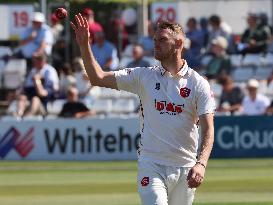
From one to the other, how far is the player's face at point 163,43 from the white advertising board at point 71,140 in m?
10.7

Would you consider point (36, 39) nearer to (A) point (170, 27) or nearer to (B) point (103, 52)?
(B) point (103, 52)

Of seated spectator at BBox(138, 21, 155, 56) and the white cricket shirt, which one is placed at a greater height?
the white cricket shirt

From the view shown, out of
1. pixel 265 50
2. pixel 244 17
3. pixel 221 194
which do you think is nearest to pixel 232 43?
pixel 265 50

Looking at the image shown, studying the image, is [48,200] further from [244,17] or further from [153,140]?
[244,17]

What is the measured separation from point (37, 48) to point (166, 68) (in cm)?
1352

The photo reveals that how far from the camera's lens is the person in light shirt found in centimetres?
651

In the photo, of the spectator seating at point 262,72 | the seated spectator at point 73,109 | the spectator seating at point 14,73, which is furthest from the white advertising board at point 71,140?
the spectator seating at point 262,72

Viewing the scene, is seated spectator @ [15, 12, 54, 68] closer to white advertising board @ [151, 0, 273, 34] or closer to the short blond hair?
white advertising board @ [151, 0, 273, 34]

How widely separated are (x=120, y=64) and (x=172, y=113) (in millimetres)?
13350

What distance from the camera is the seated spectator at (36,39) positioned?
19486 mm

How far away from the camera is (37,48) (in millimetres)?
19969

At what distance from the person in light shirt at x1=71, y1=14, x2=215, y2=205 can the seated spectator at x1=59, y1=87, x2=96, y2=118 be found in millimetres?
11299

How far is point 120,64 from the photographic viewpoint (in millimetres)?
19906

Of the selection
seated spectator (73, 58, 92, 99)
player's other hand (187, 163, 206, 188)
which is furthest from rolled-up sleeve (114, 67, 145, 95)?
seated spectator (73, 58, 92, 99)
